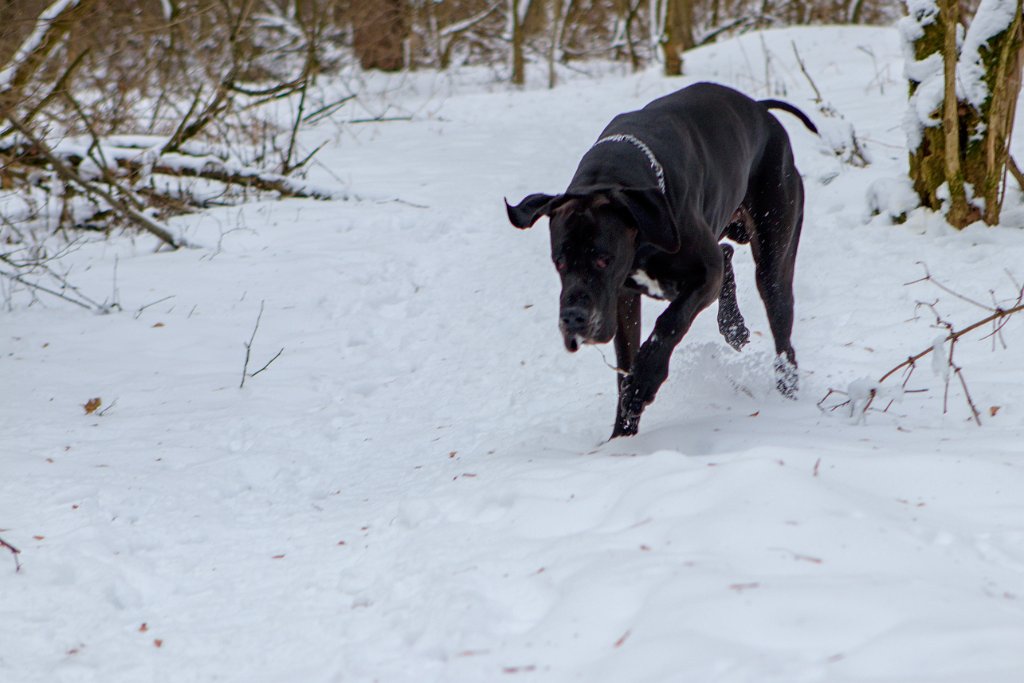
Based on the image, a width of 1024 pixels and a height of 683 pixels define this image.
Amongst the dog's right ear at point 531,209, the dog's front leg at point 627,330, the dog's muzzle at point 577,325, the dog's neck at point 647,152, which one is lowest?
the dog's front leg at point 627,330

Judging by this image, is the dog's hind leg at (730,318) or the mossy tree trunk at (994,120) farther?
the mossy tree trunk at (994,120)

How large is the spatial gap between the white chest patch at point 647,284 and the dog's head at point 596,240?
19 cm

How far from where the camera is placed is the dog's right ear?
3766mm

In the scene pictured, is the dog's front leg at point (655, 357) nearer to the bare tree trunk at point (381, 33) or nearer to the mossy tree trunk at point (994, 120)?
the mossy tree trunk at point (994, 120)

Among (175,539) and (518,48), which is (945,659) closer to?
(175,539)

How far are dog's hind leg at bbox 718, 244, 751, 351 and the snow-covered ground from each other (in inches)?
6.3

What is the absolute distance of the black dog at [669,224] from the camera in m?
3.69

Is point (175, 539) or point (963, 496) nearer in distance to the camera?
point (963, 496)

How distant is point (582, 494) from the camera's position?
3000 mm

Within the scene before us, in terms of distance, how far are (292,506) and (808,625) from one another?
7.26 ft

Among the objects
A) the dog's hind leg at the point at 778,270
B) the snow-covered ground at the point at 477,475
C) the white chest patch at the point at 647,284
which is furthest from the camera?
the dog's hind leg at the point at 778,270

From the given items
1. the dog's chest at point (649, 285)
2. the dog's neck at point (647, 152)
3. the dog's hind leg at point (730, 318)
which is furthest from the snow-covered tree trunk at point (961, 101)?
the dog's chest at point (649, 285)

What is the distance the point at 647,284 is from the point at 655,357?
1.32ft

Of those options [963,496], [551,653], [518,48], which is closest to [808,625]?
[551,653]
